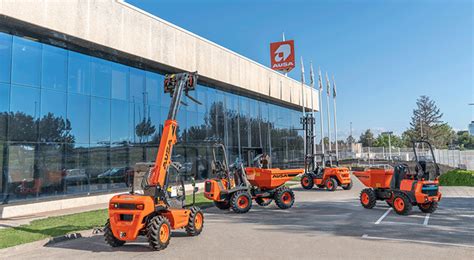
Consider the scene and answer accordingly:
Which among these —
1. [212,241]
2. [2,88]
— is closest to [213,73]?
[2,88]

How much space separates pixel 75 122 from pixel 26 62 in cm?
315

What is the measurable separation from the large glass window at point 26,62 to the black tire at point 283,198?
1064 centimetres

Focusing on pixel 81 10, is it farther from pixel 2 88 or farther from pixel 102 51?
pixel 2 88

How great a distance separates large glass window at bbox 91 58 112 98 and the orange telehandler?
29.5 feet

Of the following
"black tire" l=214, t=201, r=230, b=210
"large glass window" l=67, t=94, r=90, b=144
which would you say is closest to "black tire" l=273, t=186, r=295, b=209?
"black tire" l=214, t=201, r=230, b=210

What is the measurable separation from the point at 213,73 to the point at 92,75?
340 inches

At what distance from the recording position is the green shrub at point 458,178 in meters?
23.2

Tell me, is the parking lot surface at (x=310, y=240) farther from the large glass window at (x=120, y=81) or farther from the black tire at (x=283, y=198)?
the large glass window at (x=120, y=81)

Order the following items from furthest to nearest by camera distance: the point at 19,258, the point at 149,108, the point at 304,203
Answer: the point at 149,108 < the point at 304,203 < the point at 19,258

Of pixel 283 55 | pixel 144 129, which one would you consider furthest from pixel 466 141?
pixel 144 129

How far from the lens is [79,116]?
15938 mm

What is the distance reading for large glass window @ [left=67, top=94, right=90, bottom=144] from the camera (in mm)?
15594

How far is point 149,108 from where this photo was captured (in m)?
19.7

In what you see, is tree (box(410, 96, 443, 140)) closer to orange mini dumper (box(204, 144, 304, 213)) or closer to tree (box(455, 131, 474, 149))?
tree (box(455, 131, 474, 149))
